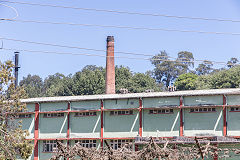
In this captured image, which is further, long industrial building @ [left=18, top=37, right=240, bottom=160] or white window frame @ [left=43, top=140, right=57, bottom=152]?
white window frame @ [left=43, top=140, right=57, bottom=152]

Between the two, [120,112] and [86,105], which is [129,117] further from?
[86,105]

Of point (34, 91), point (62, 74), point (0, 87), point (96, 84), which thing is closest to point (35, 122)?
point (0, 87)

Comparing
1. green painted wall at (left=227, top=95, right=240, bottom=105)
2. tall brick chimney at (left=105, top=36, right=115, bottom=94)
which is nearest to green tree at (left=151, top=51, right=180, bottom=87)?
tall brick chimney at (left=105, top=36, right=115, bottom=94)

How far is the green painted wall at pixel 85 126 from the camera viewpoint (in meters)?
44.9

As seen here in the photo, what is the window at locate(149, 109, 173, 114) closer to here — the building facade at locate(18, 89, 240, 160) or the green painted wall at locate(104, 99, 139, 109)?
the building facade at locate(18, 89, 240, 160)

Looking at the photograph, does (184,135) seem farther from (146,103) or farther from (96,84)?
(96,84)

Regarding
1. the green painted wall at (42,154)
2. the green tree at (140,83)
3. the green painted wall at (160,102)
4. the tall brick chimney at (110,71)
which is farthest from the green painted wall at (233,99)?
the green tree at (140,83)

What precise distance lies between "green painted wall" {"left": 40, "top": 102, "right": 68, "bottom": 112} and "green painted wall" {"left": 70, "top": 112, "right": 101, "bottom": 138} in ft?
3.40

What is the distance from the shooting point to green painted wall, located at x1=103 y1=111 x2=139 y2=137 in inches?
1730

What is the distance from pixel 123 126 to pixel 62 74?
6681 cm

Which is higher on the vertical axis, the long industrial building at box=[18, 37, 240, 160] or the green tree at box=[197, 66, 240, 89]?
the green tree at box=[197, 66, 240, 89]

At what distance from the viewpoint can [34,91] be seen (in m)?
99.1

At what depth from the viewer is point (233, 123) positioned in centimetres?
4119

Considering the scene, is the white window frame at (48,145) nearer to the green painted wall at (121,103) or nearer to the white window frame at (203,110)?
the green painted wall at (121,103)
